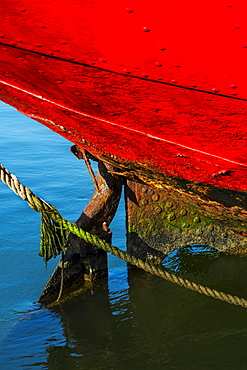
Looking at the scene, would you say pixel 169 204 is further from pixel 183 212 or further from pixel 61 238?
pixel 61 238

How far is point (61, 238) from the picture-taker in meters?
3.19

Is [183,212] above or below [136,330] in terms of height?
above

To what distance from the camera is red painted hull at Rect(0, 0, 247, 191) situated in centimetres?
136

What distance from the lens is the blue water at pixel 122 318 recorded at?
3338mm

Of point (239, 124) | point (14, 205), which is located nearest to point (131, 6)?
point (239, 124)

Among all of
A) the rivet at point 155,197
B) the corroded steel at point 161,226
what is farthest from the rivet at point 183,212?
the rivet at point 155,197

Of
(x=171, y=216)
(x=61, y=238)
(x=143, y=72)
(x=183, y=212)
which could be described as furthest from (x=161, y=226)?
(x=143, y=72)

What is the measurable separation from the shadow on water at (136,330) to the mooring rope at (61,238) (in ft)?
2.52

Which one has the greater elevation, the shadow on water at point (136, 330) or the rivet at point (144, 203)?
the rivet at point (144, 203)

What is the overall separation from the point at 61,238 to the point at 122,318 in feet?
3.46

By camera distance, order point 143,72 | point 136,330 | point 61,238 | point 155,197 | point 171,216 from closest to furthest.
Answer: point 143,72 < point 61,238 < point 136,330 < point 155,197 < point 171,216

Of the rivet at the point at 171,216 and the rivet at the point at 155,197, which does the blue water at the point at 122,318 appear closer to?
the rivet at the point at 171,216

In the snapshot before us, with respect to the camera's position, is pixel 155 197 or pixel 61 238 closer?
pixel 61 238

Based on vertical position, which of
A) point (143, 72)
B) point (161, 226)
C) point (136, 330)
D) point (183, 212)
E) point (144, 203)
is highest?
point (143, 72)
